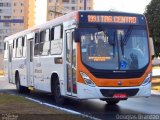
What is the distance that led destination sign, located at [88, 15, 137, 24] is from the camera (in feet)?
52.4

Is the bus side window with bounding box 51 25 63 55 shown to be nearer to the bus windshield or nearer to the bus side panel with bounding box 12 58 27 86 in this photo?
the bus windshield

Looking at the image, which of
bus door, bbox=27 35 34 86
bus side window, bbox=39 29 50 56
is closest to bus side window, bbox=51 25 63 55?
bus side window, bbox=39 29 50 56

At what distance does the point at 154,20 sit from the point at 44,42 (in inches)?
790

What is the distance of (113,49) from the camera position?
15.6m

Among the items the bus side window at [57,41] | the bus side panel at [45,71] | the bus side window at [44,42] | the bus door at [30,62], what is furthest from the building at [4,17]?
the bus side window at [57,41]

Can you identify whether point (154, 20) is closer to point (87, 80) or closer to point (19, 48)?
point (19, 48)

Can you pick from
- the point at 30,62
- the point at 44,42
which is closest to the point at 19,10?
the point at 30,62

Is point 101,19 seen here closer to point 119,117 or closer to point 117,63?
point 117,63

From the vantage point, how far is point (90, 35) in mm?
15711

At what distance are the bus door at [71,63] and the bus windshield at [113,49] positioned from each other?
61cm

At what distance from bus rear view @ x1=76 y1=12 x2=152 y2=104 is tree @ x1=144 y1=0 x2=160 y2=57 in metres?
21.8

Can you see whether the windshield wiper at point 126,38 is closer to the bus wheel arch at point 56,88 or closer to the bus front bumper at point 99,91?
the bus front bumper at point 99,91

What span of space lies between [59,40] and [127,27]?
2.74 meters

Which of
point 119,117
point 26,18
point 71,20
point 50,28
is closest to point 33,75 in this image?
point 50,28
